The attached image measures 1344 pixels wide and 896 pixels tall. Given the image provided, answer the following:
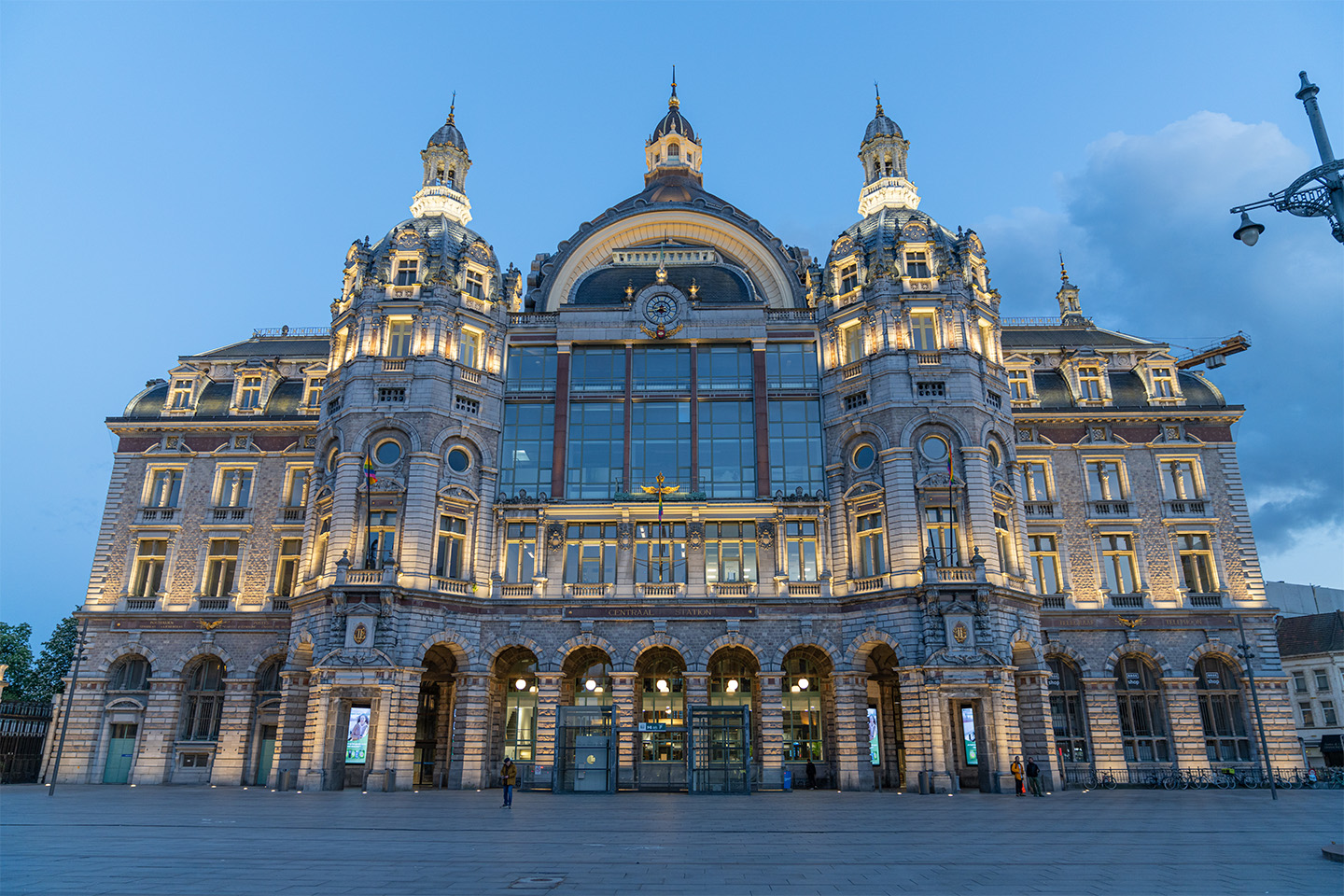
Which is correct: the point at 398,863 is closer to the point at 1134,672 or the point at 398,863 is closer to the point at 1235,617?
the point at 1134,672

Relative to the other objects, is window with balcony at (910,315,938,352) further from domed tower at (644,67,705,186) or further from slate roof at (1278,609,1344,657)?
slate roof at (1278,609,1344,657)

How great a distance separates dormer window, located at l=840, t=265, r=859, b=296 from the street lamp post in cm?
3369

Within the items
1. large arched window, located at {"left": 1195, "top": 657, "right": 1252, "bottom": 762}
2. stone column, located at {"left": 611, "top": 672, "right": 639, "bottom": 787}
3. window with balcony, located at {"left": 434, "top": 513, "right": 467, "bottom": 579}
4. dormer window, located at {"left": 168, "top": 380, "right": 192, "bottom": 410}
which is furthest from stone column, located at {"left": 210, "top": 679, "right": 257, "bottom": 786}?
large arched window, located at {"left": 1195, "top": 657, "right": 1252, "bottom": 762}

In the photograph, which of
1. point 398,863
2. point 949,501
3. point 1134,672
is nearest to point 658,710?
point 949,501

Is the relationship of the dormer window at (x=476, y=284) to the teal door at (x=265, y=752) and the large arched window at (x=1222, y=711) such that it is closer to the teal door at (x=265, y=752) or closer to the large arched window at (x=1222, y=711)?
the teal door at (x=265, y=752)

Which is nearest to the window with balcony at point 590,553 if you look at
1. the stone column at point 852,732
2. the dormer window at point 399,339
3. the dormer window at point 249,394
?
the stone column at point 852,732

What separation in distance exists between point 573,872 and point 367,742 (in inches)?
1172

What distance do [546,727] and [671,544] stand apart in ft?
38.2

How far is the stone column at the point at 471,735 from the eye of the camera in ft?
147

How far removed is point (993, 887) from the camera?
48.1 ft

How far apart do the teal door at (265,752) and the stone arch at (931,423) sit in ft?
126

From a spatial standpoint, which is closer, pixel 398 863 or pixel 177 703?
pixel 398 863

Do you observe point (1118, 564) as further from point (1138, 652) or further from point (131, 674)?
point (131, 674)

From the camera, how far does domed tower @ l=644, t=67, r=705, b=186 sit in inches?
2625
